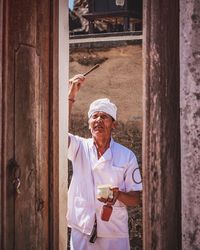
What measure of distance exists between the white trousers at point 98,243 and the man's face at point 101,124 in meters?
0.95

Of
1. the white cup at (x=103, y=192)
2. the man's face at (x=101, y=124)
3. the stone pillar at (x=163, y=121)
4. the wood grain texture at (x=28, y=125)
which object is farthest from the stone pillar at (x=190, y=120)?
the man's face at (x=101, y=124)

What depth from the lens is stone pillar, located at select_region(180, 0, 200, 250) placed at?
6.92 ft

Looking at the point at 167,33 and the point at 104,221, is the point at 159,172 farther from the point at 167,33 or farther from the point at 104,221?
the point at 104,221

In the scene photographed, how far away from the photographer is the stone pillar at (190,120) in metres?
2.11

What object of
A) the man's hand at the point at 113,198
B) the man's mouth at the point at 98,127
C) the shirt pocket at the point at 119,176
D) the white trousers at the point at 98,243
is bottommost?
the white trousers at the point at 98,243

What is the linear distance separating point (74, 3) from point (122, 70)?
3.77m

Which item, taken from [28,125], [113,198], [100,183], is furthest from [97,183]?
[28,125]

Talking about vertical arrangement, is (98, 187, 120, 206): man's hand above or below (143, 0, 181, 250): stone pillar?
below

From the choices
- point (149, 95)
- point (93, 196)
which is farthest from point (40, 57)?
point (93, 196)

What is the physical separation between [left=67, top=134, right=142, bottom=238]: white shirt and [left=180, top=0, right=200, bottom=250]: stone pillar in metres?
2.61

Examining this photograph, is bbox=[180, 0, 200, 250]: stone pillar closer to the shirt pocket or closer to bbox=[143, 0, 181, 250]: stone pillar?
bbox=[143, 0, 181, 250]: stone pillar

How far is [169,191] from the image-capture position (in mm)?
2221

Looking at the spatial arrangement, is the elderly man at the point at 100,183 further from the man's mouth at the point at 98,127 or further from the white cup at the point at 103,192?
the white cup at the point at 103,192

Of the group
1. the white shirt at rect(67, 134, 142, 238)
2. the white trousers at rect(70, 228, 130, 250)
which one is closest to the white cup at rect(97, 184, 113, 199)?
the white shirt at rect(67, 134, 142, 238)
